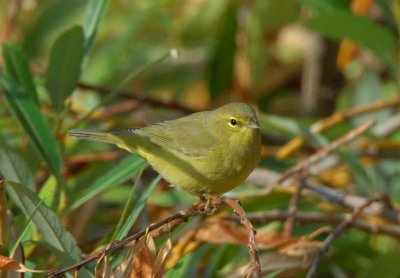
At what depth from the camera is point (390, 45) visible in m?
3.92

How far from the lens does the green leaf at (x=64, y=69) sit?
3.06 meters

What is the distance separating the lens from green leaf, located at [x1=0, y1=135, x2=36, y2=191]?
2.68 m

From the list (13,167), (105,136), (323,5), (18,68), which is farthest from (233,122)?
(13,167)

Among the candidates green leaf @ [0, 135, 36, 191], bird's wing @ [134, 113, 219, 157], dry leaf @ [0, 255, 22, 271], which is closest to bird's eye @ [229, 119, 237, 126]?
bird's wing @ [134, 113, 219, 157]

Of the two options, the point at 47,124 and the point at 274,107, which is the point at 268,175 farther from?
the point at 274,107

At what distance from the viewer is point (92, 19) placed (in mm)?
3145

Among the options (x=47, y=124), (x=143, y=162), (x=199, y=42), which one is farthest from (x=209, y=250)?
(x=199, y=42)

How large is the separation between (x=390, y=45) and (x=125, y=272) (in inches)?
84.4

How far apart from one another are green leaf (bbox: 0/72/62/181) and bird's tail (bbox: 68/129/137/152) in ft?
1.20

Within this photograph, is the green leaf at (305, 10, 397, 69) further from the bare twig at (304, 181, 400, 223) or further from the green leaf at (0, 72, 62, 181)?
the green leaf at (0, 72, 62, 181)

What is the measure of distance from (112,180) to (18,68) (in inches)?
22.2

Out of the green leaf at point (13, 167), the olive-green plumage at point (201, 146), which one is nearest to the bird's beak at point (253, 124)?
the olive-green plumage at point (201, 146)

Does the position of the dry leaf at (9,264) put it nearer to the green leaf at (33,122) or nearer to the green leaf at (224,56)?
the green leaf at (33,122)

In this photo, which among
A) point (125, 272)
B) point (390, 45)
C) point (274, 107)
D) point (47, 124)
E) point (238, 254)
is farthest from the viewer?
point (274, 107)
